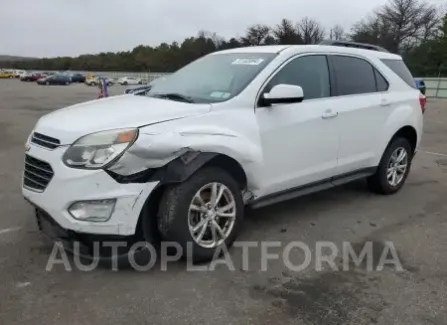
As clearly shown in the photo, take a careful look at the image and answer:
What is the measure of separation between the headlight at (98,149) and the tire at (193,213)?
487 mm

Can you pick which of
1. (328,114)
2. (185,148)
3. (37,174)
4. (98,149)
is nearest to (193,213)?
(185,148)

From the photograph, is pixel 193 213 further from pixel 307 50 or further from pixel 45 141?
pixel 307 50

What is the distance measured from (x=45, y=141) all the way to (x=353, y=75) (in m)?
3.26

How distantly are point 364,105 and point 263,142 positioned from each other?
5.25 ft

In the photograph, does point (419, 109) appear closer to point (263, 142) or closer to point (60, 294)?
point (263, 142)

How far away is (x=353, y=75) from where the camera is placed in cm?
488

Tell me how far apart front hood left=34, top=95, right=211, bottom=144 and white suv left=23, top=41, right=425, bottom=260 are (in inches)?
0.4

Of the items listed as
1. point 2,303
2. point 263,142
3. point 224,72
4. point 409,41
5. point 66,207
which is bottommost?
point 2,303

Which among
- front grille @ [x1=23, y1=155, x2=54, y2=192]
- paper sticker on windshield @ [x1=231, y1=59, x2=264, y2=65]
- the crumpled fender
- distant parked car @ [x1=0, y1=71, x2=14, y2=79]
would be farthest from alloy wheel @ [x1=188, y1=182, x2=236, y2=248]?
distant parked car @ [x1=0, y1=71, x2=14, y2=79]

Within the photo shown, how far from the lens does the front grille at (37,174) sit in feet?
10.7

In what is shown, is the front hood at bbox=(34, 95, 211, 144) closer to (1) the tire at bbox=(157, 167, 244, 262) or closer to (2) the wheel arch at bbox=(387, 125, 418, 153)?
(1) the tire at bbox=(157, 167, 244, 262)

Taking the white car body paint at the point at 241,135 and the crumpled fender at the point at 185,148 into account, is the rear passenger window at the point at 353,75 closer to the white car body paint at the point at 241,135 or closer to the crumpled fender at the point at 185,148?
the white car body paint at the point at 241,135

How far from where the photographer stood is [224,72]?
4316 mm

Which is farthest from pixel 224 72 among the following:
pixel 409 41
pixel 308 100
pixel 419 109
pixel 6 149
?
pixel 409 41
